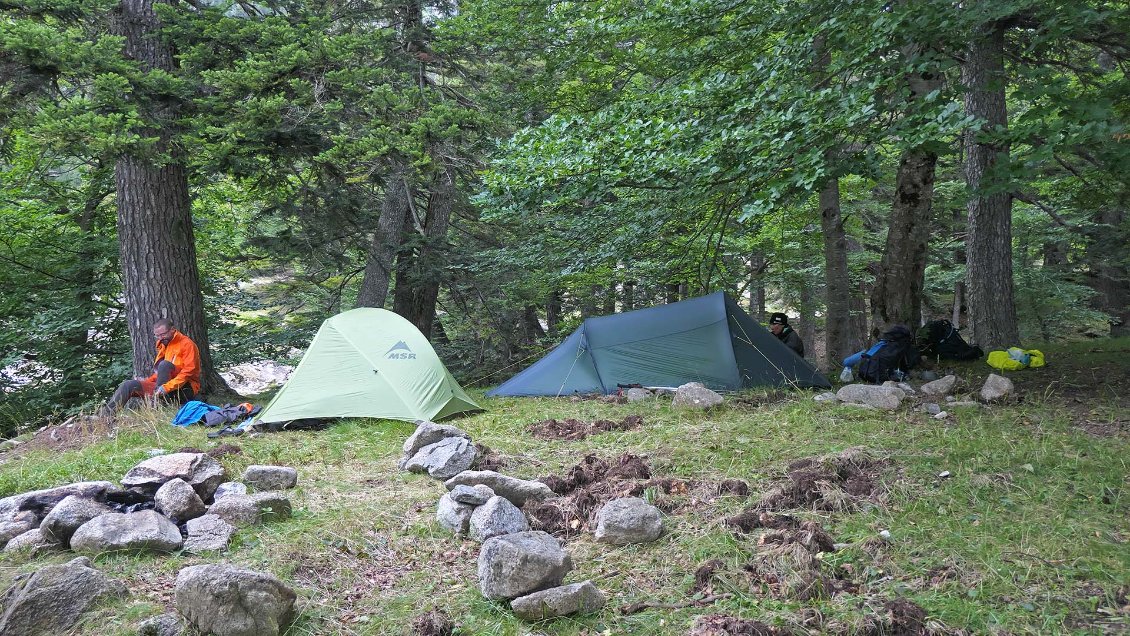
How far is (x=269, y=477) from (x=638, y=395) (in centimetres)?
426

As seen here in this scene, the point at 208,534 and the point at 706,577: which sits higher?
the point at 208,534

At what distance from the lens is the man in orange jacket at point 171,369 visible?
799cm

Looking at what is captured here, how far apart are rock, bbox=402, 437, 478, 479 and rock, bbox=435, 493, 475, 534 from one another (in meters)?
0.74

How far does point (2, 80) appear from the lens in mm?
6988

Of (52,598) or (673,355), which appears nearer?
(52,598)

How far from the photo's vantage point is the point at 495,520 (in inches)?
159

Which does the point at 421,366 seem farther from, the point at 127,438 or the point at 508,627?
the point at 508,627


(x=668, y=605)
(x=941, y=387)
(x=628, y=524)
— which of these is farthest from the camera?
(x=941, y=387)

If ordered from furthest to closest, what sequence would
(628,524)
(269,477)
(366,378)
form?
(366,378) → (269,477) → (628,524)

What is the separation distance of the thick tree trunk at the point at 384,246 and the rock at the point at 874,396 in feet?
24.1

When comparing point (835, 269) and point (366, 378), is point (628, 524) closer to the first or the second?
point (366, 378)

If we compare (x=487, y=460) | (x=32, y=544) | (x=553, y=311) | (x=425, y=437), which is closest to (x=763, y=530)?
(x=487, y=460)

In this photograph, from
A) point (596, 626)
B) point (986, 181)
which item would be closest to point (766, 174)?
point (986, 181)

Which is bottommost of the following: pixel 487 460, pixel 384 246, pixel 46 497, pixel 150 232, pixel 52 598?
pixel 487 460
